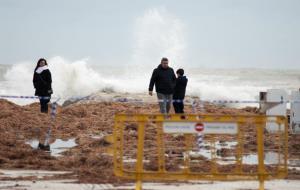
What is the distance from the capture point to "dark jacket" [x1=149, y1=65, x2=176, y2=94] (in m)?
15.5

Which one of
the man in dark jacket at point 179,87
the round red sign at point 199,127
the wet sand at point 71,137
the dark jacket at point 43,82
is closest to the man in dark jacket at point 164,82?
the man in dark jacket at point 179,87

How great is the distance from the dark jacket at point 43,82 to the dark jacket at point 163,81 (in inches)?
127

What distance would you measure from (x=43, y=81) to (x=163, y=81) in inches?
143

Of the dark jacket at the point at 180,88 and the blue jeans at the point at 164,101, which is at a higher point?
the dark jacket at the point at 180,88

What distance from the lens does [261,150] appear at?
25.1ft

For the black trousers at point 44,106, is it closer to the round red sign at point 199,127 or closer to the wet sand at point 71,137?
the wet sand at point 71,137

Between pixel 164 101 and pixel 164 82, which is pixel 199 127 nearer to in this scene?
pixel 164 101

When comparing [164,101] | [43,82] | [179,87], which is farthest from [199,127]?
[43,82]

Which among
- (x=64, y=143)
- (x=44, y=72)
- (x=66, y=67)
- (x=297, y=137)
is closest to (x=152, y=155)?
(x=64, y=143)

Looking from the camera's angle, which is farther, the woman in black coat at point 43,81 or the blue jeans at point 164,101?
the woman in black coat at point 43,81

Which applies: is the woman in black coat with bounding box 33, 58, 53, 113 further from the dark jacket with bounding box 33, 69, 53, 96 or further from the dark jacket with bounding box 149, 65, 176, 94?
the dark jacket with bounding box 149, 65, 176, 94

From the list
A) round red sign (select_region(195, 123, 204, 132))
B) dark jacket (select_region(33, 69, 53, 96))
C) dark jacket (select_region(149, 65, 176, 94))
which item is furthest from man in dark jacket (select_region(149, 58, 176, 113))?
round red sign (select_region(195, 123, 204, 132))

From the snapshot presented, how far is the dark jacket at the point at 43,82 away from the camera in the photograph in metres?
17.1

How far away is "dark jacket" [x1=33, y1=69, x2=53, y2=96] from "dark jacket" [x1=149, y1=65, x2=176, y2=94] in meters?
3.21
